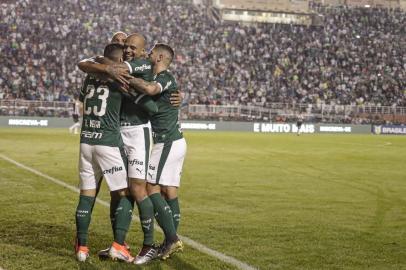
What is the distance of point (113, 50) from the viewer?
263 inches

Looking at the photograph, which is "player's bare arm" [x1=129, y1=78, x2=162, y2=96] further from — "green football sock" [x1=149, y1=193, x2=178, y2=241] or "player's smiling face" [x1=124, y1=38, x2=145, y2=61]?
"green football sock" [x1=149, y1=193, x2=178, y2=241]

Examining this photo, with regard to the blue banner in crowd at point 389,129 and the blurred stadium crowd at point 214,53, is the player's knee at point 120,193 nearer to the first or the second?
the blurred stadium crowd at point 214,53

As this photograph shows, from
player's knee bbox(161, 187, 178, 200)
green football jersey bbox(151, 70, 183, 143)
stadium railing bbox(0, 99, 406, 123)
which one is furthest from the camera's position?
stadium railing bbox(0, 99, 406, 123)

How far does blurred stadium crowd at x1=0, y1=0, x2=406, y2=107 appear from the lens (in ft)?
146

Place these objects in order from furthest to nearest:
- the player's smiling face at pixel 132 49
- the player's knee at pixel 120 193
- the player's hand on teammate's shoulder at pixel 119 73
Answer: the player's knee at pixel 120 193
the player's smiling face at pixel 132 49
the player's hand on teammate's shoulder at pixel 119 73

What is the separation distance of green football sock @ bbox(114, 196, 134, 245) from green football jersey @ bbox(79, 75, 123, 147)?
0.66 m

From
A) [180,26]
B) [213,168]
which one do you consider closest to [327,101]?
[180,26]

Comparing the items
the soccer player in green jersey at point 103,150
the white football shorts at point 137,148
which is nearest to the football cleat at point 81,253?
the soccer player in green jersey at point 103,150

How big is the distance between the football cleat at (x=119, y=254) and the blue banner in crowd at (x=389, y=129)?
149 ft

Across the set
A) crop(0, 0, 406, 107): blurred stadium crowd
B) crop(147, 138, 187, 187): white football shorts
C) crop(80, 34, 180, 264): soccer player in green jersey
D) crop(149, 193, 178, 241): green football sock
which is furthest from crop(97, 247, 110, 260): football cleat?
crop(0, 0, 406, 107): blurred stadium crowd

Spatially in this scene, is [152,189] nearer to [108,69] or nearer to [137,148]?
[137,148]

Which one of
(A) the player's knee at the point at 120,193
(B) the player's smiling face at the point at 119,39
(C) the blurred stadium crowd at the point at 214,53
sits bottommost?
(A) the player's knee at the point at 120,193

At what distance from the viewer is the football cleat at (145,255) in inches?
264

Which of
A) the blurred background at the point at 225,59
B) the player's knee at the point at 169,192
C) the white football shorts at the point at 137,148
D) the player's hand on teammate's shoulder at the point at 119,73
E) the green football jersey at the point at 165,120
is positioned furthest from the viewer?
the blurred background at the point at 225,59
